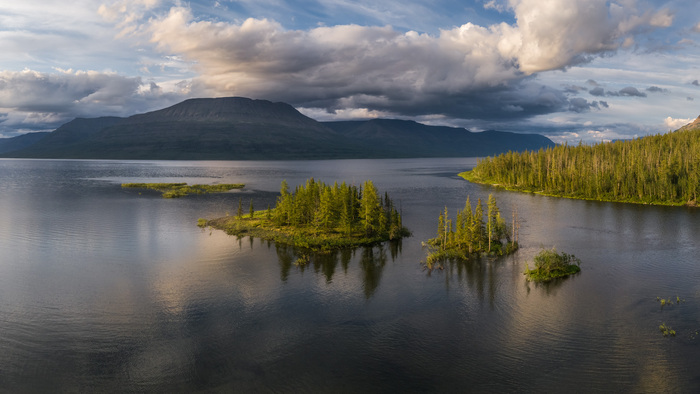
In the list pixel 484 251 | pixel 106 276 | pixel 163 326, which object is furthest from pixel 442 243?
pixel 106 276

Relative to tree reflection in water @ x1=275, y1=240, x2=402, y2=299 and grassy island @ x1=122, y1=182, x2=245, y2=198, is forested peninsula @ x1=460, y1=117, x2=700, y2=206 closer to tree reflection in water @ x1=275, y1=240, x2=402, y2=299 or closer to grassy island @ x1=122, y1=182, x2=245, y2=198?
tree reflection in water @ x1=275, y1=240, x2=402, y2=299

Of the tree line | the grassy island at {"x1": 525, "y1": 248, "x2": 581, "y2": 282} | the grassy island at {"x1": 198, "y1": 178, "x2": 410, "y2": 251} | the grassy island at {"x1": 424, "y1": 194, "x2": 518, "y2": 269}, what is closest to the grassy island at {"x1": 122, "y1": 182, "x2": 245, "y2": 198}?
the grassy island at {"x1": 198, "y1": 178, "x2": 410, "y2": 251}

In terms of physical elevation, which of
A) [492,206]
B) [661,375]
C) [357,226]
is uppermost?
[492,206]

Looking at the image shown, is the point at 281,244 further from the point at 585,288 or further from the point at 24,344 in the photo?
the point at 585,288

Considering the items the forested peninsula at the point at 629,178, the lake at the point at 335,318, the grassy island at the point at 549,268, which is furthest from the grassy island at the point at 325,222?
the forested peninsula at the point at 629,178

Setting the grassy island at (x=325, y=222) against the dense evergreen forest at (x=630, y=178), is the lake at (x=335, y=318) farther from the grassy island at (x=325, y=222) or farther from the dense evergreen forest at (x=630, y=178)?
the dense evergreen forest at (x=630, y=178)

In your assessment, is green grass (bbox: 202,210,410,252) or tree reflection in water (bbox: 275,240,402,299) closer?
tree reflection in water (bbox: 275,240,402,299)
